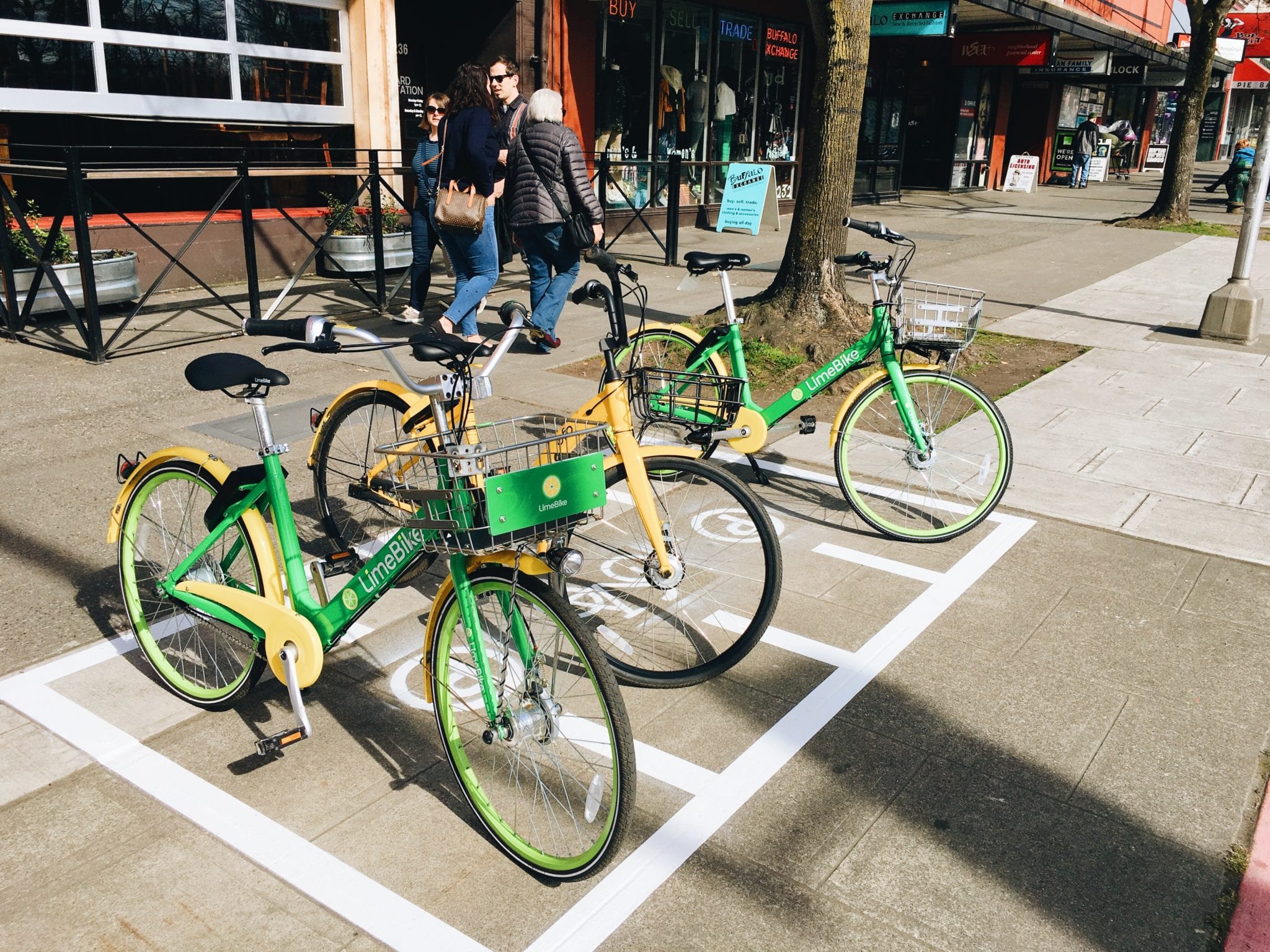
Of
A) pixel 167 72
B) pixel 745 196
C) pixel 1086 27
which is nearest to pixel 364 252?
pixel 167 72

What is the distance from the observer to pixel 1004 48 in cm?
2377

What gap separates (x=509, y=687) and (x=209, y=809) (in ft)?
3.39

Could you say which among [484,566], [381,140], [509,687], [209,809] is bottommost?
[209,809]

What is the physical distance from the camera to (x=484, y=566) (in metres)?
2.80

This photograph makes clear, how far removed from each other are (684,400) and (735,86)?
566 inches

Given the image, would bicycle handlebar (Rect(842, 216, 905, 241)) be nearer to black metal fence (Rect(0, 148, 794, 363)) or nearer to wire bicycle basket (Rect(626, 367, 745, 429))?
wire bicycle basket (Rect(626, 367, 745, 429))

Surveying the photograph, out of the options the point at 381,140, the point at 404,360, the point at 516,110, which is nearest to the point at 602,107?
the point at 381,140

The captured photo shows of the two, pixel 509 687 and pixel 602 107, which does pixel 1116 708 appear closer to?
pixel 509 687

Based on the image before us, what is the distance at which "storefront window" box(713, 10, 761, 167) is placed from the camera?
57.2ft

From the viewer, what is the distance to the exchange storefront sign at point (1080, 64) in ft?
83.5

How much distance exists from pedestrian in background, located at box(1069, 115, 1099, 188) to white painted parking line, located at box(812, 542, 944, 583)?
2771 centimetres

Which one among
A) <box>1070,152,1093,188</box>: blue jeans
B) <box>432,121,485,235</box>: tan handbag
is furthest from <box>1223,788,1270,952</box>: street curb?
<box>1070,152,1093,188</box>: blue jeans

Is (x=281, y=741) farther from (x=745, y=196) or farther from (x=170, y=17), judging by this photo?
(x=745, y=196)

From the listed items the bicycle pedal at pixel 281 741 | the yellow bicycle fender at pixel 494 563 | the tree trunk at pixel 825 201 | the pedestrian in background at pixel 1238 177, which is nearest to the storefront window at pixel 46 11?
the tree trunk at pixel 825 201
